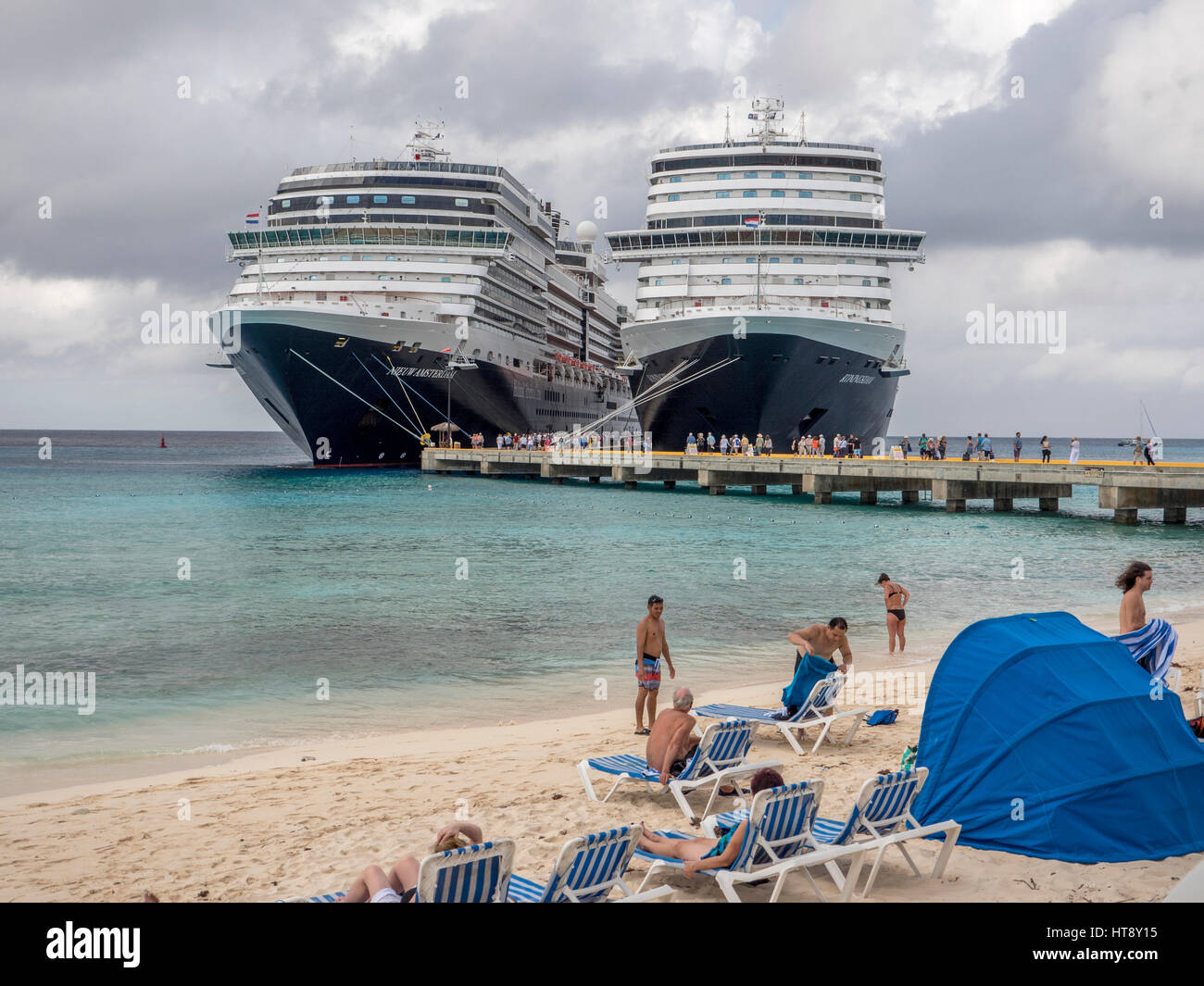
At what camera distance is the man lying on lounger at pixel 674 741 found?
739cm

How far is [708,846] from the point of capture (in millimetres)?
5699

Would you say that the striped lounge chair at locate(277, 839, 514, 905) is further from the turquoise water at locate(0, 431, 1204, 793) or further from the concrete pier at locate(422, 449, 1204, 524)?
the concrete pier at locate(422, 449, 1204, 524)

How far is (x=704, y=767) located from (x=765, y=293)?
137 ft

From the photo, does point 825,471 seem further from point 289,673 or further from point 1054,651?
point 1054,651

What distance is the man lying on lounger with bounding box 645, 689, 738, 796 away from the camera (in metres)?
7.39

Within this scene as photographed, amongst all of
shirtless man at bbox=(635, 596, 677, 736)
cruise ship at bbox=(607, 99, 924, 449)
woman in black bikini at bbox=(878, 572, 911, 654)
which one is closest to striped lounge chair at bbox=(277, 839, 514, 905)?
shirtless man at bbox=(635, 596, 677, 736)

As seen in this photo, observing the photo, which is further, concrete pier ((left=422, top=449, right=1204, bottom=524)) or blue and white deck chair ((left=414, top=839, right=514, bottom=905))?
concrete pier ((left=422, top=449, right=1204, bottom=524))

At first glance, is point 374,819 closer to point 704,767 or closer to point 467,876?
point 704,767

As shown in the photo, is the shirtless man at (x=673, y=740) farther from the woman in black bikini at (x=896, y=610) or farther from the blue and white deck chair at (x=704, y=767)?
the woman in black bikini at (x=896, y=610)

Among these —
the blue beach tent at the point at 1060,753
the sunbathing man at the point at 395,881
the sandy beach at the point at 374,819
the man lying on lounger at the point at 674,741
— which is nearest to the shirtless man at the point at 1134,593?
the sandy beach at the point at 374,819

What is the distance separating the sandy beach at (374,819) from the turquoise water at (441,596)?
1.37 metres

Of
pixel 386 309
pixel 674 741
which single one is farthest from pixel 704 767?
pixel 386 309

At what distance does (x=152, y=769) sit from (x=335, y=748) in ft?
5.33

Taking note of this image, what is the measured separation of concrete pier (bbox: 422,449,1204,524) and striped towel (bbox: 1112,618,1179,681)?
26295 millimetres
